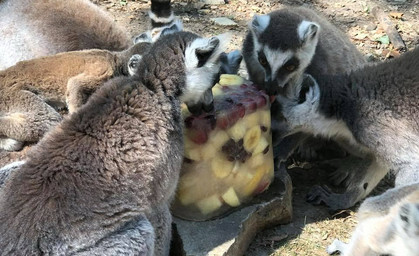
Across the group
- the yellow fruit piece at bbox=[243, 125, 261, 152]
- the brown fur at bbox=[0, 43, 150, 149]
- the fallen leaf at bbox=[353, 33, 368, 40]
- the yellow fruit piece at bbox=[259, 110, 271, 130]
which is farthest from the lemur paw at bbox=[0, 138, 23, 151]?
the fallen leaf at bbox=[353, 33, 368, 40]

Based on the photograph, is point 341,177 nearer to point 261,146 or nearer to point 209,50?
point 261,146

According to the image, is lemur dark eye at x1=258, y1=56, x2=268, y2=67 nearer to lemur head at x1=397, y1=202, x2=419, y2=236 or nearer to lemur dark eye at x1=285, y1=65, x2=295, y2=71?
lemur dark eye at x1=285, y1=65, x2=295, y2=71

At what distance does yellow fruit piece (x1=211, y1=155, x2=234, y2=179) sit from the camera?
13.9 ft

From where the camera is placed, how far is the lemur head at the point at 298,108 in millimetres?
4695

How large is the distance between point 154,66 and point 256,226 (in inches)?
59.7

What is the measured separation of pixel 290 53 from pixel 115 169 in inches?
89.4

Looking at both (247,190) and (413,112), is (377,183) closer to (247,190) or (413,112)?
(413,112)

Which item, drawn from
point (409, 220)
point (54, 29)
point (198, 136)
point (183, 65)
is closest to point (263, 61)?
point (198, 136)

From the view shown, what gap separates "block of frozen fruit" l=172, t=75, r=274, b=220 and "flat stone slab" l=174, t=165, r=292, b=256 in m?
0.08

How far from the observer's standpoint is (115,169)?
3537mm

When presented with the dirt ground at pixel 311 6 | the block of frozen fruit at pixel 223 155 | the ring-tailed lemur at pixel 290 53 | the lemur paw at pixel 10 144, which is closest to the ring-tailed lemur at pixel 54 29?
the ring-tailed lemur at pixel 290 53

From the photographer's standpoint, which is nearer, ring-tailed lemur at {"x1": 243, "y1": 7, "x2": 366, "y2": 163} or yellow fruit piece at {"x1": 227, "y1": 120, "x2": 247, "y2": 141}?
yellow fruit piece at {"x1": 227, "y1": 120, "x2": 247, "y2": 141}

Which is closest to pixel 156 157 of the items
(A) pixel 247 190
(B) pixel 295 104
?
(A) pixel 247 190

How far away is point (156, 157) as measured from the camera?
3670mm
